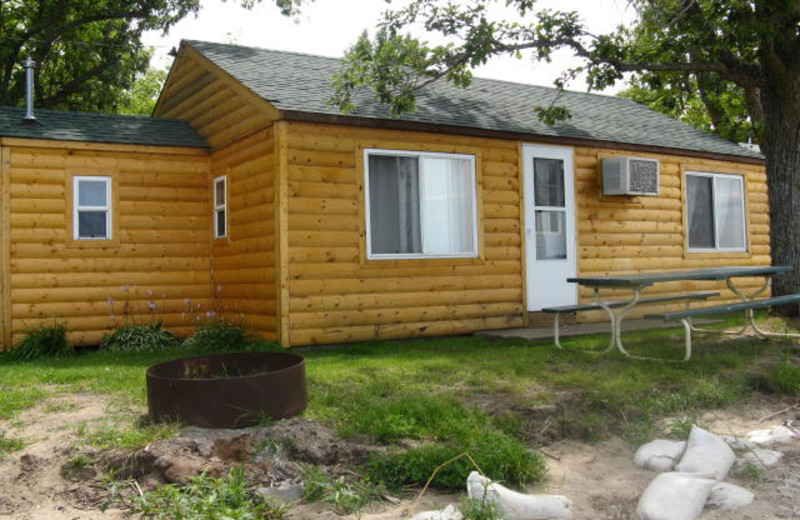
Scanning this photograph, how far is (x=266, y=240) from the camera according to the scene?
869 centimetres

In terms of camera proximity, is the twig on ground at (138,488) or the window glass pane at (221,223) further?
the window glass pane at (221,223)

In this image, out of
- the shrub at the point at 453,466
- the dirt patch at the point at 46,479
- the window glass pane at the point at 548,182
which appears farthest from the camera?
the window glass pane at the point at 548,182

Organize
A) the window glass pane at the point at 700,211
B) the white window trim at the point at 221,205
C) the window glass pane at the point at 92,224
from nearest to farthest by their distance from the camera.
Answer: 1. the window glass pane at the point at 92,224
2. the white window trim at the point at 221,205
3. the window glass pane at the point at 700,211

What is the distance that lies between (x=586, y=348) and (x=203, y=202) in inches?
233

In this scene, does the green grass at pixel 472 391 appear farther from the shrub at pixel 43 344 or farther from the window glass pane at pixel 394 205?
the window glass pane at pixel 394 205

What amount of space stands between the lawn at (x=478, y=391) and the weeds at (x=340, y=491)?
14cm

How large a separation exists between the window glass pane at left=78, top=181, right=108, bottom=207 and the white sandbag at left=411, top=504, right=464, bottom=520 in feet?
26.1

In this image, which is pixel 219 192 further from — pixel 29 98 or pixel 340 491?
pixel 340 491

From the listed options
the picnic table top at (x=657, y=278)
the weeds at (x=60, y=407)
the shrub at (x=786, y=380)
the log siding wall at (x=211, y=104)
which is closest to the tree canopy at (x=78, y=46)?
the log siding wall at (x=211, y=104)

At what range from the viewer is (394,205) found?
923 centimetres

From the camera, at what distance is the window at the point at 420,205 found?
9.09 metres

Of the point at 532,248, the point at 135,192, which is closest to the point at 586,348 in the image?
the point at 532,248

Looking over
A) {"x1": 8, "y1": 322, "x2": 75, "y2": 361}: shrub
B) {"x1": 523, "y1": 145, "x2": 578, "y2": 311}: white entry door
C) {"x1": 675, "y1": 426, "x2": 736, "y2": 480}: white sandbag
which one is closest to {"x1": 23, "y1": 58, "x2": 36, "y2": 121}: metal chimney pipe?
{"x1": 8, "y1": 322, "x2": 75, "y2": 361}: shrub

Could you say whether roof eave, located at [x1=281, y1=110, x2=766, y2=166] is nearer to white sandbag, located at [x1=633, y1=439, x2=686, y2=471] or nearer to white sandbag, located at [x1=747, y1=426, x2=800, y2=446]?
white sandbag, located at [x1=633, y1=439, x2=686, y2=471]
